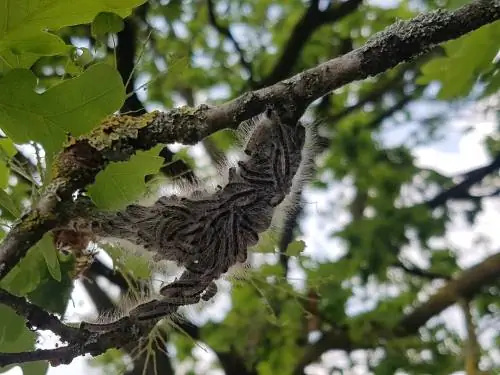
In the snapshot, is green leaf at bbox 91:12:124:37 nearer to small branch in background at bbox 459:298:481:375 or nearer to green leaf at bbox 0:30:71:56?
green leaf at bbox 0:30:71:56

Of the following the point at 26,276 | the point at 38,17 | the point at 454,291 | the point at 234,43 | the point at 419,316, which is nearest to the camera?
the point at 38,17

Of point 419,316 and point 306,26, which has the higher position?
point 306,26

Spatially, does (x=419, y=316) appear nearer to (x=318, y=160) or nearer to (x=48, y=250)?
(x=318, y=160)

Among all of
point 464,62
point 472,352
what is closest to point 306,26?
point 472,352

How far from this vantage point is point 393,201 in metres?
2.12

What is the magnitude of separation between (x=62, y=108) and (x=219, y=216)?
14cm

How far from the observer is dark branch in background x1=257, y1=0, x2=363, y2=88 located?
1.95 metres

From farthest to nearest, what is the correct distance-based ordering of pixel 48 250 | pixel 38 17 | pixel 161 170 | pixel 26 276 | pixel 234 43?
pixel 234 43, pixel 161 170, pixel 26 276, pixel 48 250, pixel 38 17

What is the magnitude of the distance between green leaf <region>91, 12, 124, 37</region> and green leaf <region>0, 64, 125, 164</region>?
124 millimetres

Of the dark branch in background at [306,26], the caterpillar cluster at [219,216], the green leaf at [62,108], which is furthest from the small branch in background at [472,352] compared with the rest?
the green leaf at [62,108]

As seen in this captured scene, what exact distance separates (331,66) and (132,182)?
0.19 metres

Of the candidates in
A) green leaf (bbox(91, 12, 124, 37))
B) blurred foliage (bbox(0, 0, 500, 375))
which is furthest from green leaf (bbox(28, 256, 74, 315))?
green leaf (bbox(91, 12, 124, 37))

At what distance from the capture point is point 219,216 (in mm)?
544

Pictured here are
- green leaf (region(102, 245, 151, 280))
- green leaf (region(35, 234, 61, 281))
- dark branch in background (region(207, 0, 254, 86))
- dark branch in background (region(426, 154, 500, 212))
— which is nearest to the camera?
green leaf (region(35, 234, 61, 281))
